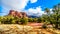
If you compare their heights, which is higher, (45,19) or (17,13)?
(17,13)

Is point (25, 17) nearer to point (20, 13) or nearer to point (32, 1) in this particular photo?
point (20, 13)

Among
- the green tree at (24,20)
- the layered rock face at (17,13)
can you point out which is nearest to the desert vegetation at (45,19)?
the green tree at (24,20)

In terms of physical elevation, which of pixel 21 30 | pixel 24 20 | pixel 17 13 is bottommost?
pixel 21 30

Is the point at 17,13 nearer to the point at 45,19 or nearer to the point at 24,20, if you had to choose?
the point at 24,20

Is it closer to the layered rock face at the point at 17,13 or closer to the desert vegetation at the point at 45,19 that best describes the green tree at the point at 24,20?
the desert vegetation at the point at 45,19

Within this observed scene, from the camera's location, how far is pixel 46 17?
6504 mm

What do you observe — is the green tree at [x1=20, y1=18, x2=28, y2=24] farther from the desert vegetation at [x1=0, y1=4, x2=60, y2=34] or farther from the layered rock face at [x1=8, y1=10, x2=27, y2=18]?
the layered rock face at [x1=8, y1=10, x2=27, y2=18]

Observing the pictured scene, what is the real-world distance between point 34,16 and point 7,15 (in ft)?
3.23

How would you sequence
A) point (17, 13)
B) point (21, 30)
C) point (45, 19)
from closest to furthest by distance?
point (21, 30) < point (17, 13) < point (45, 19)

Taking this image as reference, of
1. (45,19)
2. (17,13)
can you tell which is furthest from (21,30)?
(45,19)

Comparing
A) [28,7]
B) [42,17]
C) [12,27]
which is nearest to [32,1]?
[28,7]

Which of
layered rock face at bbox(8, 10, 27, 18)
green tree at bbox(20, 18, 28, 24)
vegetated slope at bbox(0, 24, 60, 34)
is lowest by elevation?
vegetated slope at bbox(0, 24, 60, 34)

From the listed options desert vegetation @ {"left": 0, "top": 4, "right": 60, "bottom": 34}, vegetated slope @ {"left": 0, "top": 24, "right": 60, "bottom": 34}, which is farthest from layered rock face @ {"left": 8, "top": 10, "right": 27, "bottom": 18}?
vegetated slope @ {"left": 0, "top": 24, "right": 60, "bottom": 34}

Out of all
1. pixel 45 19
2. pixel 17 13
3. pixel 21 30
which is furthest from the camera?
pixel 45 19
